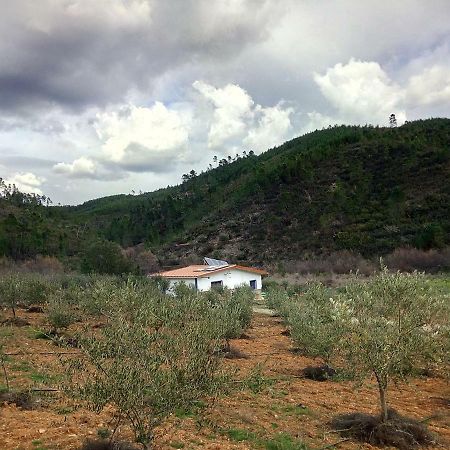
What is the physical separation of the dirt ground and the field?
2cm

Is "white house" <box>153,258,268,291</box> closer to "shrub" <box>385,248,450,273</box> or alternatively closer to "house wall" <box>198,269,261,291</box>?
"house wall" <box>198,269,261,291</box>

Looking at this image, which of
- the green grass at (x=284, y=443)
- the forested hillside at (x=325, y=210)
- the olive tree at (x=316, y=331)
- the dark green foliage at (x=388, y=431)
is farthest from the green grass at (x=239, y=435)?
the forested hillside at (x=325, y=210)

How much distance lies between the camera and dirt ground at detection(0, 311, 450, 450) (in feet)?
26.4

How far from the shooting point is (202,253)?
2726 inches

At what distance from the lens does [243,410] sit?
10297mm

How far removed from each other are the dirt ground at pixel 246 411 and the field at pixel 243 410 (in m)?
0.02

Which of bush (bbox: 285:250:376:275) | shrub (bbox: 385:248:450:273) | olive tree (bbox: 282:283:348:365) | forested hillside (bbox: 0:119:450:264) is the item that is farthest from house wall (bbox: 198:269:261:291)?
olive tree (bbox: 282:283:348:365)

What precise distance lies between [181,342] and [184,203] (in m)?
97.1

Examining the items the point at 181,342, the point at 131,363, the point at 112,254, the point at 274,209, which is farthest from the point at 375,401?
the point at 274,209

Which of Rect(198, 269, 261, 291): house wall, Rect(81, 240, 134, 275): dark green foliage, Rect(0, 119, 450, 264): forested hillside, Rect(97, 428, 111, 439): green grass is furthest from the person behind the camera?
Rect(0, 119, 450, 264): forested hillside

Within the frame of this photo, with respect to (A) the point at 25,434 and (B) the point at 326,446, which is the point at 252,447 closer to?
(B) the point at 326,446

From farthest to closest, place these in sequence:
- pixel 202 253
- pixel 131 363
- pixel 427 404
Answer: pixel 202 253
pixel 427 404
pixel 131 363

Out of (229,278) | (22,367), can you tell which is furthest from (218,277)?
(22,367)

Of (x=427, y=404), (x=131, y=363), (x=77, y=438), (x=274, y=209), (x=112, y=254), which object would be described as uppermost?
(x=274, y=209)
